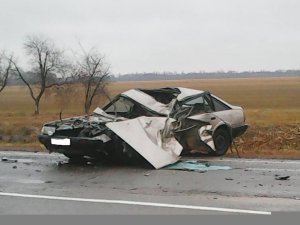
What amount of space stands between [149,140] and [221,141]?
232 centimetres

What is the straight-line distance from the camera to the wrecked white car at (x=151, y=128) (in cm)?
863

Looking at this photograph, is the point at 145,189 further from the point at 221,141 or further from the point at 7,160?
the point at 7,160

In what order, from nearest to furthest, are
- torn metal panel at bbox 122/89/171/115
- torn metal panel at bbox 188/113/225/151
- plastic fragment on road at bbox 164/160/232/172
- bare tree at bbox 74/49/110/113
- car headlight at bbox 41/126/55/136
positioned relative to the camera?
plastic fragment on road at bbox 164/160/232/172 → car headlight at bbox 41/126/55/136 → torn metal panel at bbox 122/89/171/115 → torn metal panel at bbox 188/113/225/151 → bare tree at bbox 74/49/110/113

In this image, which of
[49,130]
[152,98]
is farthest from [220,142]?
[49,130]

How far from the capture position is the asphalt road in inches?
216

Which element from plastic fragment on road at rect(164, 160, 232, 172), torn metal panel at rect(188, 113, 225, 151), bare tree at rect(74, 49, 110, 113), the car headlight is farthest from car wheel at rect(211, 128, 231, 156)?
bare tree at rect(74, 49, 110, 113)

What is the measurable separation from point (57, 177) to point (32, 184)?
26.4 inches

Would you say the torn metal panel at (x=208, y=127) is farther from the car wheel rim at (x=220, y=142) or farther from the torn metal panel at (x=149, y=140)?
the torn metal panel at (x=149, y=140)

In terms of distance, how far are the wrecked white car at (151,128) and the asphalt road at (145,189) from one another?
0.41m

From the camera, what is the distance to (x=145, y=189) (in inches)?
264

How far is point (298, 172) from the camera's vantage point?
8.09m

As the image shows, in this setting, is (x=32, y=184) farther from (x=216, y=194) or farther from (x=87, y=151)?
(x=216, y=194)

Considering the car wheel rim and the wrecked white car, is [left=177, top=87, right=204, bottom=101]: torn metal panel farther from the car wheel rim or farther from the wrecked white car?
the car wheel rim

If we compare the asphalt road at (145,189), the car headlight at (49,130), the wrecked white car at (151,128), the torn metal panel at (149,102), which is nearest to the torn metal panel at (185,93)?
the wrecked white car at (151,128)
